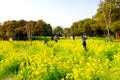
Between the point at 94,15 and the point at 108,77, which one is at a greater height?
the point at 94,15

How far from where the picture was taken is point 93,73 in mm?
10109

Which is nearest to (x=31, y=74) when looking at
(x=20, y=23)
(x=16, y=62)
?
(x=16, y=62)

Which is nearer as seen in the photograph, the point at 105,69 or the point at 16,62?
A: the point at 105,69

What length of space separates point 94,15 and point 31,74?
68.2 metres

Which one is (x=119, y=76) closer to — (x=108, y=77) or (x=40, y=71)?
(x=108, y=77)

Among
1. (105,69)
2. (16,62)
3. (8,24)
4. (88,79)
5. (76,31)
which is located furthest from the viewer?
(76,31)

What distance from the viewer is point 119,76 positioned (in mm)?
9859

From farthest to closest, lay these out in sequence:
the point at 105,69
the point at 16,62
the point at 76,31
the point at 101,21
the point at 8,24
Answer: the point at 76,31, the point at 8,24, the point at 101,21, the point at 16,62, the point at 105,69

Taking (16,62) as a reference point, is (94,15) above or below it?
above

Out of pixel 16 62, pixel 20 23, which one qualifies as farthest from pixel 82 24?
pixel 16 62

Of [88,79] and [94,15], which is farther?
[94,15]

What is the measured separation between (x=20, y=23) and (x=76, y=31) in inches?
1372

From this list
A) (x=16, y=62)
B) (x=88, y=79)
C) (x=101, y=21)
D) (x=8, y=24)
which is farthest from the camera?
(x=8, y=24)

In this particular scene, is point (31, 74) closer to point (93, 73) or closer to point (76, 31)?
point (93, 73)
